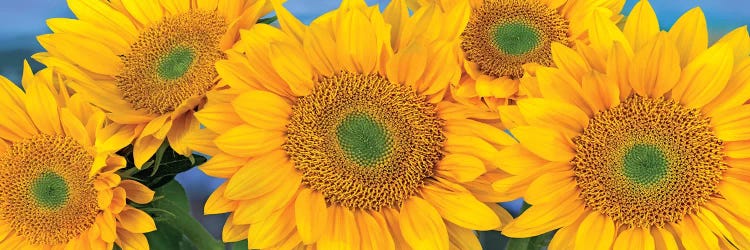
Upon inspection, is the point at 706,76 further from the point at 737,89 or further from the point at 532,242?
the point at 532,242

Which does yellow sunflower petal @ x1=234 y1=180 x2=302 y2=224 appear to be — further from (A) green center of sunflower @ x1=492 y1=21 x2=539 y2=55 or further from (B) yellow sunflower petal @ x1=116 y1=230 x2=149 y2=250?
(A) green center of sunflower @ x1=492 y1=21 x2=539 y2=55

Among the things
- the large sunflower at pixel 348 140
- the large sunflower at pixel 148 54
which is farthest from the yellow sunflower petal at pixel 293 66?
the large sunflower at pixel 148 54

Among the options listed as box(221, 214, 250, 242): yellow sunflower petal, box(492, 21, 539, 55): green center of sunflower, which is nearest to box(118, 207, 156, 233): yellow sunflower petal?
box(221, 214, 250, 242): yellow sunflower petal

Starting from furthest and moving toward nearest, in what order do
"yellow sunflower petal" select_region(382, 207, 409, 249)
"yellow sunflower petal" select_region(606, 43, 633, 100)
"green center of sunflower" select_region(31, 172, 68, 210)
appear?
1. "green center of sunflower" select_region(31, 172, 68, 210)
2. "yellow sunflower petal" select_region(382, 207, 409, 249)
3. "yellow sunflower petal" select_region(606, 43, 633, 100)

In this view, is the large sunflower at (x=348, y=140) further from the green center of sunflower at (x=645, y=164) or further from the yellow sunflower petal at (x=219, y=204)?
the green center of sunflower at (x=645, y=164)

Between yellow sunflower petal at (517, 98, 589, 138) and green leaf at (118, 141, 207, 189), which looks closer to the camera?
yellow sunflower petal at (517, 98, 589, 138)

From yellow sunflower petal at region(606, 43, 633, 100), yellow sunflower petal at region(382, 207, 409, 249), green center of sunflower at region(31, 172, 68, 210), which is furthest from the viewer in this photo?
green center of sunflower at region(31, 172, 68, 210)
